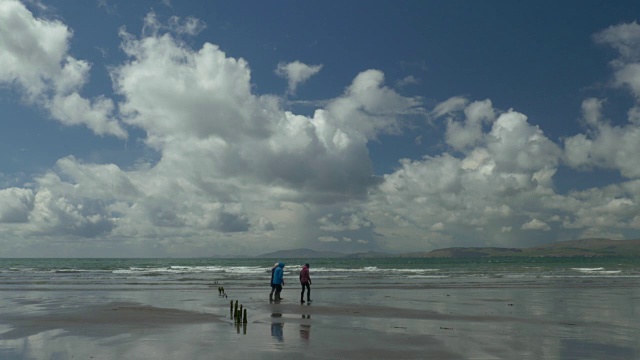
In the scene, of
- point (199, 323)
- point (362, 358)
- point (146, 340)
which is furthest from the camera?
point (199, 323)

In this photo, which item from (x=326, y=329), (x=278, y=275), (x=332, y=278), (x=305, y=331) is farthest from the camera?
(x=332, y=278)

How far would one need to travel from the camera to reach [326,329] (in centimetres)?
1889

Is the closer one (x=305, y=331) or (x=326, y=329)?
(x=305, y=331)

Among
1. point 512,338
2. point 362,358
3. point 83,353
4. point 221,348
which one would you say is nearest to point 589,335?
point 512,338

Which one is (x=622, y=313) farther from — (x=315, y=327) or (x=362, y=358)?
(x=362, y=358)

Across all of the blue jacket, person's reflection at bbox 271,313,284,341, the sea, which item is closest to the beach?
person's reflection at bbox 271,313,284,341

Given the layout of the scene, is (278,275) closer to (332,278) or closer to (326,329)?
(326,329)

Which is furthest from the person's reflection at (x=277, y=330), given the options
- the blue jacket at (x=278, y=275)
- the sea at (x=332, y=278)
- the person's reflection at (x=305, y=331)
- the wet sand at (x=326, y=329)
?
the sea at (x=332, y=278)

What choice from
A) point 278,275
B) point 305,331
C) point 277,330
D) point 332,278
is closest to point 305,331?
point 305,331

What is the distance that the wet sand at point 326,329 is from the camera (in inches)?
575

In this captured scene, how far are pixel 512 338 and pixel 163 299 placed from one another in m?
21.7

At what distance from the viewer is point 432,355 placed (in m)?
14.3

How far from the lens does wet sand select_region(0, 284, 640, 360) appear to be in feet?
48.0

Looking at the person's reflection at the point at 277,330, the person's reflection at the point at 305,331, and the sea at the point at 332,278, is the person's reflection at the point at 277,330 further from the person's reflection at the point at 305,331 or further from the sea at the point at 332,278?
the sea at the point at 332,278
